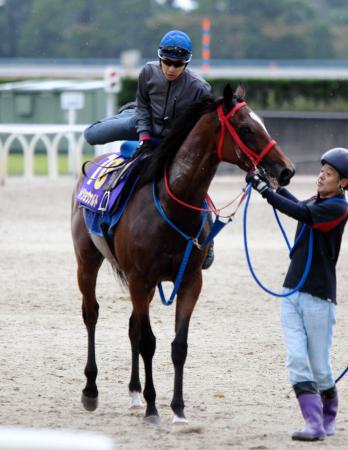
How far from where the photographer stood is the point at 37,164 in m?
27.8

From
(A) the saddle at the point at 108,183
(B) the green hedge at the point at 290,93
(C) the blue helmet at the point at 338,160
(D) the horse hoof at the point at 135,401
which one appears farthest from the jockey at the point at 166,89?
(B) the green hedge at the point at 290,93

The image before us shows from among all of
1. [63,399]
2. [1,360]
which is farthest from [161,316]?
[63,399]

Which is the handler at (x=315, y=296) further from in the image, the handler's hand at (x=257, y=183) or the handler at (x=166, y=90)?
the handler at (x=166, y=90)

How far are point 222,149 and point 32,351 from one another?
2.64m

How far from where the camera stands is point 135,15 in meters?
60.7

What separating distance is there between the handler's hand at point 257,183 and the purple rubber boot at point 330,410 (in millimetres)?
1128

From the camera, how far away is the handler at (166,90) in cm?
629

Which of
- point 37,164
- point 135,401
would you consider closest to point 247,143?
point 135,401

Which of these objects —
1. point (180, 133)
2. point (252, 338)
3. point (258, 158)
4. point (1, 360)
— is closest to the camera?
point (258, 158)

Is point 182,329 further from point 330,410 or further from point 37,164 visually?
point 37,164

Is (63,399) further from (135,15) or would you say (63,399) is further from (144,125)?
(135,15)

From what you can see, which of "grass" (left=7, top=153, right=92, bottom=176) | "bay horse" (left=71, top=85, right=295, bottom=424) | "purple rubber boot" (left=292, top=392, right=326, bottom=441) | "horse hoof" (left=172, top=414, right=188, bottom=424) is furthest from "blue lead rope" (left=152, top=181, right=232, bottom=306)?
"grass" (left=7, top=153, right=92, bottom=176)


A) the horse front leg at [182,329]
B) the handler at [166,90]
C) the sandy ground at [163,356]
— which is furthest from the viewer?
the handler at [166,90]

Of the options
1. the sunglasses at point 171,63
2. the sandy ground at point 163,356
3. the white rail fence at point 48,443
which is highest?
the sunglasses at point 171,63
